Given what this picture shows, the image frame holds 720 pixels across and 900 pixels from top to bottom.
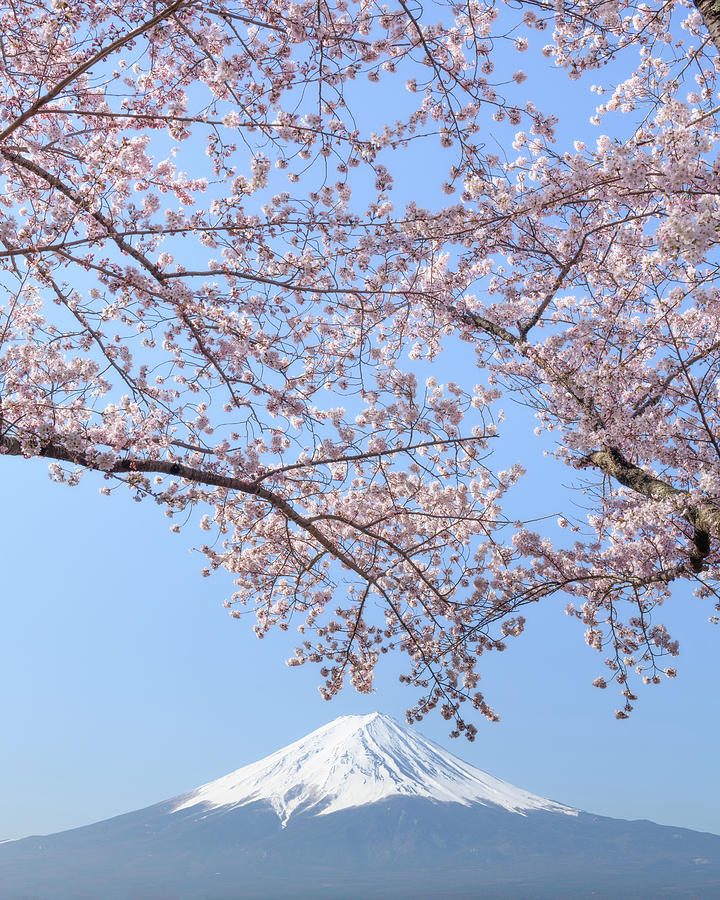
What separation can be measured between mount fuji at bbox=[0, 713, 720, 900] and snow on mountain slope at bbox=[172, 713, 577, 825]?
0.33 meters

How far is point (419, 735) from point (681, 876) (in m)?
67.4

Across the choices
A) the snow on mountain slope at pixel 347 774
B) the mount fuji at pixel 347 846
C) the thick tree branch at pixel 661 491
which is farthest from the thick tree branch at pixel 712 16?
the mount fuji at pixel 347 846

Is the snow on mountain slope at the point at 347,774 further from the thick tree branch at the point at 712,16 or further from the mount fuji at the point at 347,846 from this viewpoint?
the thick tree branch at the point at 712,16

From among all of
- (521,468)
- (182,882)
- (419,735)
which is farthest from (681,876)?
(521,468)

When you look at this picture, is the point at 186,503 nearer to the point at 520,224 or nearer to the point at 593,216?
the point at 520,224

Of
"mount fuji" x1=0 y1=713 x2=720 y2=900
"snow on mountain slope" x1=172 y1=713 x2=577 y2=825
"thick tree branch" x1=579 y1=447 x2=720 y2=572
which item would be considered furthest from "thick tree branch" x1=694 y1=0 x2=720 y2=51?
"mount fuji" x1=0 y1=713 x2=720 y2=900

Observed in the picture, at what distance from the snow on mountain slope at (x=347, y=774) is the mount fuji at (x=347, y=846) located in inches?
13.0

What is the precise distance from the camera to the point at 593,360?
5.45 m

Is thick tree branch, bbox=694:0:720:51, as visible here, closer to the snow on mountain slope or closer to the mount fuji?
the snow on mountain slope

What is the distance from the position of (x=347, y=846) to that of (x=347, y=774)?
13404 mm

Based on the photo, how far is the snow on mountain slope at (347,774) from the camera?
119062 mm

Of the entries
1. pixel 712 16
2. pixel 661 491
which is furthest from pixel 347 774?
pixel 712 16

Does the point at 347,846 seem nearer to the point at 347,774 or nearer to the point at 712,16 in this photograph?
the point at 347,774

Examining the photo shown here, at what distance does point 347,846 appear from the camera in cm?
13038
